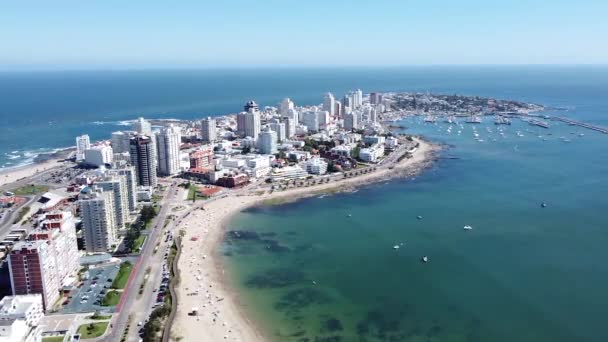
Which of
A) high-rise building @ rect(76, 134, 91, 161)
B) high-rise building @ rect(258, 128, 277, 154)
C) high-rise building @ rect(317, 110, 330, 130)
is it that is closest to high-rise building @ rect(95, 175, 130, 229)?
high-rise building @ rect(76, 134, 91, 161)

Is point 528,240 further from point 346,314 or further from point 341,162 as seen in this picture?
point 341,162

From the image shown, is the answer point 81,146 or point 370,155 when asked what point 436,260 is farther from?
point 81,146

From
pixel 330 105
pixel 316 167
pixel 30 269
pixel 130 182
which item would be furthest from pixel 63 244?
pixel 330 105

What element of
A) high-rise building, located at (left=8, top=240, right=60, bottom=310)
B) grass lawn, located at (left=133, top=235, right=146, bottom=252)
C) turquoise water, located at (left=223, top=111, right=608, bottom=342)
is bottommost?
turquoise water, located at (left=223, top=111, right=608, bottom=342)

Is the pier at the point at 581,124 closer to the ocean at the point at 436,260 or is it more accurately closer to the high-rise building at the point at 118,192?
the ocean at the point at 436,260

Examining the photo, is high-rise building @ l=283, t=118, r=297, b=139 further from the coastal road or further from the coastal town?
the coastal road

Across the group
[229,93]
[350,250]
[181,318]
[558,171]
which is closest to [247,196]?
[350,250]

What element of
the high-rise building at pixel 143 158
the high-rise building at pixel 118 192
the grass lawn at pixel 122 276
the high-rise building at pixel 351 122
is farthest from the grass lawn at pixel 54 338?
the high-rise building at pixel 351 122
